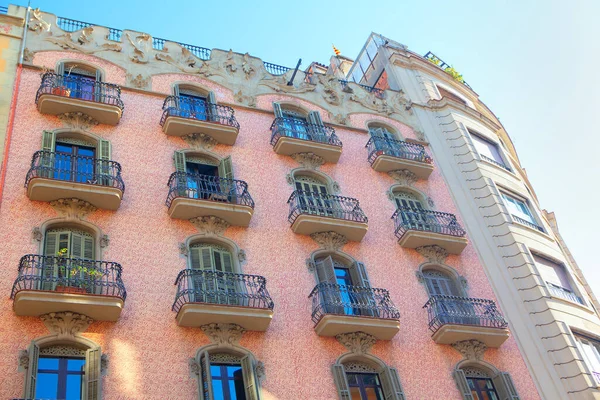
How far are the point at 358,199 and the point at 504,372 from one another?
6566mm

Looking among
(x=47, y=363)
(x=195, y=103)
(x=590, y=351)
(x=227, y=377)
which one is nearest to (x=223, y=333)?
(x=227, y=377)

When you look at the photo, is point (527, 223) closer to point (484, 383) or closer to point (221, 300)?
point (484, 383)

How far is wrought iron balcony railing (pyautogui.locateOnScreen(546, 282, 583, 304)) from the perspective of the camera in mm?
19859

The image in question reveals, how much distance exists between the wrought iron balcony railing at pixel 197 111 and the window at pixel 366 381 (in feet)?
27.2

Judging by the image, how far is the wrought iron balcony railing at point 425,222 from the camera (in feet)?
63.0

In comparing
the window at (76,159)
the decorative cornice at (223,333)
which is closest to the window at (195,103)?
the window at (76,159)

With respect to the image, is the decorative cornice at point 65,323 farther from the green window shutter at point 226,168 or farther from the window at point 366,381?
the green window shutter at point 226,168

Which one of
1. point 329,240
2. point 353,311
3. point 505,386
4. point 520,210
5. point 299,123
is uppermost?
point 299,123

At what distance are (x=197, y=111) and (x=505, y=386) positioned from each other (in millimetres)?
11979

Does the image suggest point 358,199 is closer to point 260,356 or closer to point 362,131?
point 362,131

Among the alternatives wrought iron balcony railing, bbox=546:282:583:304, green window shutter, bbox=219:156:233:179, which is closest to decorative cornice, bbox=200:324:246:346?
green window shutter, bbox=219:156:233:179

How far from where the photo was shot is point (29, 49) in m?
19.6

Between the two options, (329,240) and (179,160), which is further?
(179,160)

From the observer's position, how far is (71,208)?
51.2 ft
